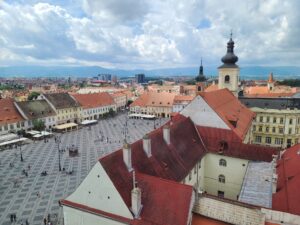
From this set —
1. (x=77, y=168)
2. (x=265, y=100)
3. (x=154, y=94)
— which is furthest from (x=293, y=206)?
(x=154, y=94)

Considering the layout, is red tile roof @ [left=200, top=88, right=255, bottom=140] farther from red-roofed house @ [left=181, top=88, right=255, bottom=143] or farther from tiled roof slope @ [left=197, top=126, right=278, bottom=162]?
tiled roof slope @ [left=197, top=126, right=278, bottom=162]

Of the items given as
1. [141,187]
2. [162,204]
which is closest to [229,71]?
[141,187]

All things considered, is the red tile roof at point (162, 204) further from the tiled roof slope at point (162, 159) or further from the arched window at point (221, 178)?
the arched window at point (221, 178)

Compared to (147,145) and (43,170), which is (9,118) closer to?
(43,170)

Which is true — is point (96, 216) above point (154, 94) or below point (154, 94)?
below

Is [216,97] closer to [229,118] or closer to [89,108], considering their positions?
[229,118]
